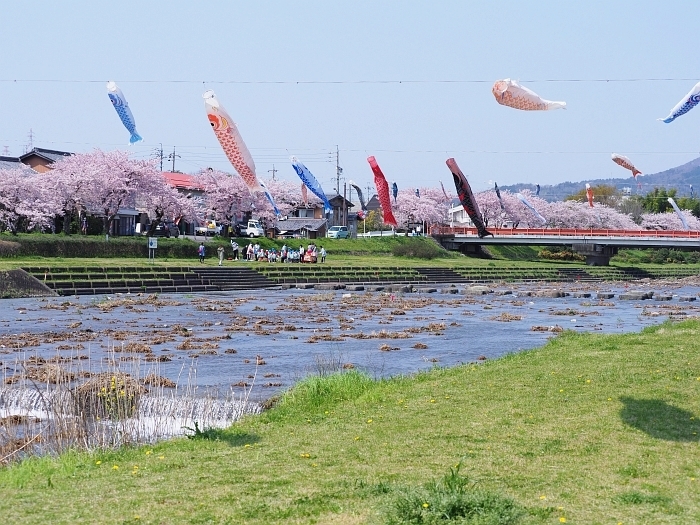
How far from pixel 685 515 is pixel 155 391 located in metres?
9.43

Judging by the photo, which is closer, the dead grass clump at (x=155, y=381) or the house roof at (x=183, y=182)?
the dead grass clump at (x=155, y=381)

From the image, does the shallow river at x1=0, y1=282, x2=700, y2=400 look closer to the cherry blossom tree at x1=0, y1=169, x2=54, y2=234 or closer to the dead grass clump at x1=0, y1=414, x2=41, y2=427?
the dead grass clump at x1=0, y1=414, x2=41, y2=427

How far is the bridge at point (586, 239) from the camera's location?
73.5m

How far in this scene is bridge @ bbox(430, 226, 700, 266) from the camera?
73.5m

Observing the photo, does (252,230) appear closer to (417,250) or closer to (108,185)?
(417,250)

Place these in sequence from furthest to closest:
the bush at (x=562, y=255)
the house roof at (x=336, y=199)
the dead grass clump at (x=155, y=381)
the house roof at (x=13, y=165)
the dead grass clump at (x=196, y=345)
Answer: the house roof at (x=336, y=199) < the bush at (x=562, y=255) < the house roof at (x=13, y=165) < the dead grass clump at (x=196, y=345) < the dead grass clump at (x=155, y=381)

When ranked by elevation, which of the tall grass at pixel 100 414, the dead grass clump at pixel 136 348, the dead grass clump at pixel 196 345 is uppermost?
the tall grass at pixel 100 414

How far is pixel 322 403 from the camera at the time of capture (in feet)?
39.5

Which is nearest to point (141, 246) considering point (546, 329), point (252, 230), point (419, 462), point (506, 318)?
point (252, 230)

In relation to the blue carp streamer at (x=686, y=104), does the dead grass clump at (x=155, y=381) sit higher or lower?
lower

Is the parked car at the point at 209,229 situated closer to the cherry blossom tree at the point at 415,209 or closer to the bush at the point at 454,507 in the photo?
the cherry blossom tree at the point at 415,209

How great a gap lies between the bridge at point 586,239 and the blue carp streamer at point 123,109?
2255 inches

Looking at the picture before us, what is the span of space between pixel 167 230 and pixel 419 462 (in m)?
64.5

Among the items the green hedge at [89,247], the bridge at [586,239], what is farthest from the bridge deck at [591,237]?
the green hedge at [89,247]
